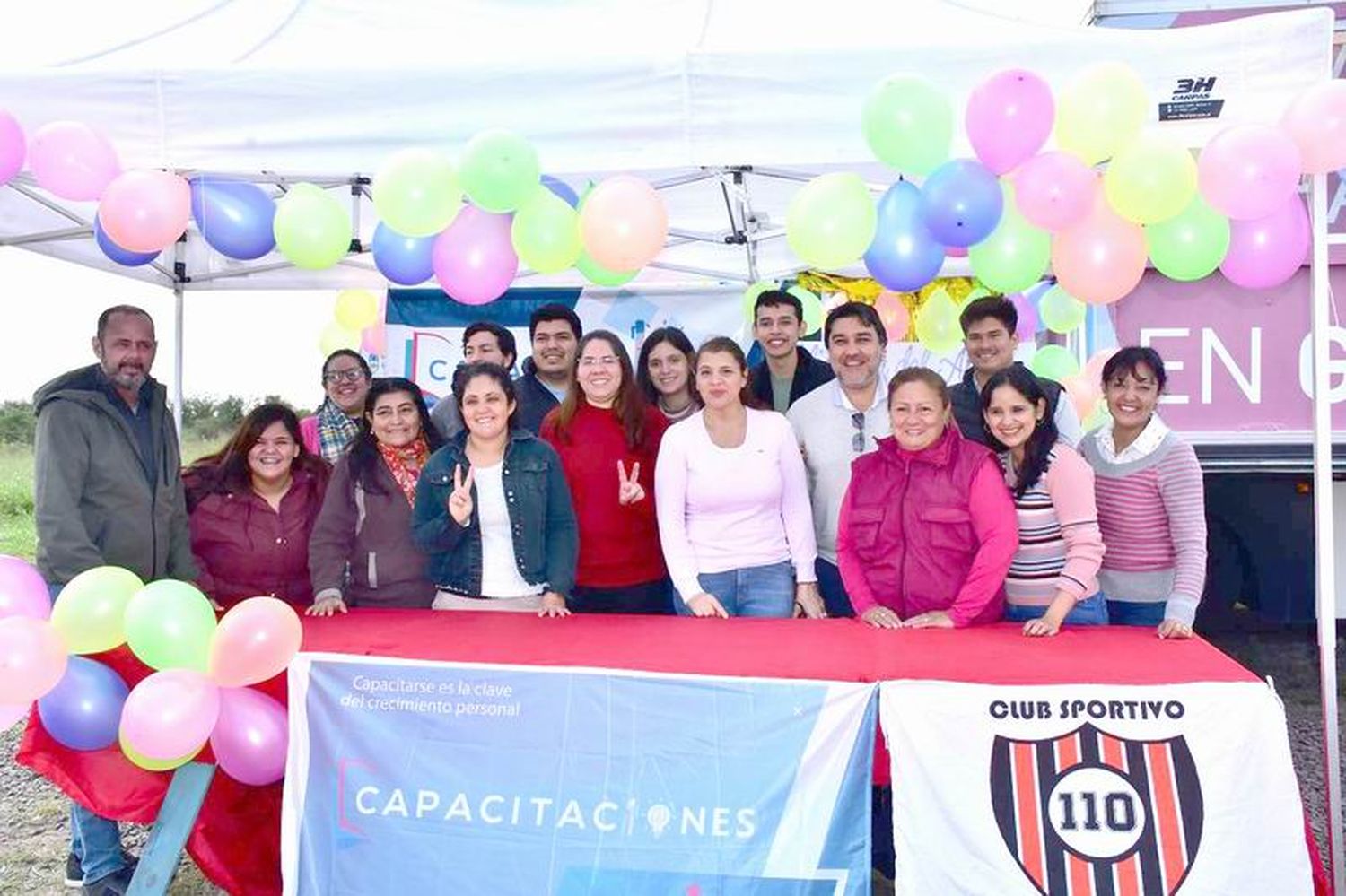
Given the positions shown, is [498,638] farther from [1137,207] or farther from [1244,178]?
[1244,178]

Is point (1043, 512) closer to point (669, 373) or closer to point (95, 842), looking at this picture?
point (669, 373)

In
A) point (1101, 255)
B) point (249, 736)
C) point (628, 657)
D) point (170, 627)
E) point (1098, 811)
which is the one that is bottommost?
point (1098, 811)

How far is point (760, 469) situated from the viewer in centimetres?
299

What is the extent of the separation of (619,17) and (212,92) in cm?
127

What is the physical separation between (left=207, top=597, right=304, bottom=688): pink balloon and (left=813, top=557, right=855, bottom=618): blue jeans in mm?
1560

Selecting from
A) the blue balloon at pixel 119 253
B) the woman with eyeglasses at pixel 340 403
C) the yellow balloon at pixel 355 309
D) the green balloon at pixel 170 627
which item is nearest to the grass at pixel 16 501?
the yellow balloon at pixel 355 309

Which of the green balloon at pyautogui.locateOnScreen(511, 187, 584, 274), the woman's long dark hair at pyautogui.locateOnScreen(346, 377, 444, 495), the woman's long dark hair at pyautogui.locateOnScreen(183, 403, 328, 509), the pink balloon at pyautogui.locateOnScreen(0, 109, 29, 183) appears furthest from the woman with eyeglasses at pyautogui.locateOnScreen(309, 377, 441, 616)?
the pink balloon at pyautogui.locateOnScreen(0, 109, 29, 183)

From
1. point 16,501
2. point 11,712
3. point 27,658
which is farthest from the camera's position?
point 16,501

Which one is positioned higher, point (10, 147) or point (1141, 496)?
point (10, 147)

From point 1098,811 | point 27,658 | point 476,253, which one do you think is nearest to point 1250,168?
point 1098,811

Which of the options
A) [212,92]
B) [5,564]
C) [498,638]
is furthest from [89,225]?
[498,638]

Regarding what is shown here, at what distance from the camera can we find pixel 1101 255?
2.77 meters

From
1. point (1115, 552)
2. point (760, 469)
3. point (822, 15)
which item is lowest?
point (1115, 552)

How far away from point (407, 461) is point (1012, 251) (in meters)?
1.83
